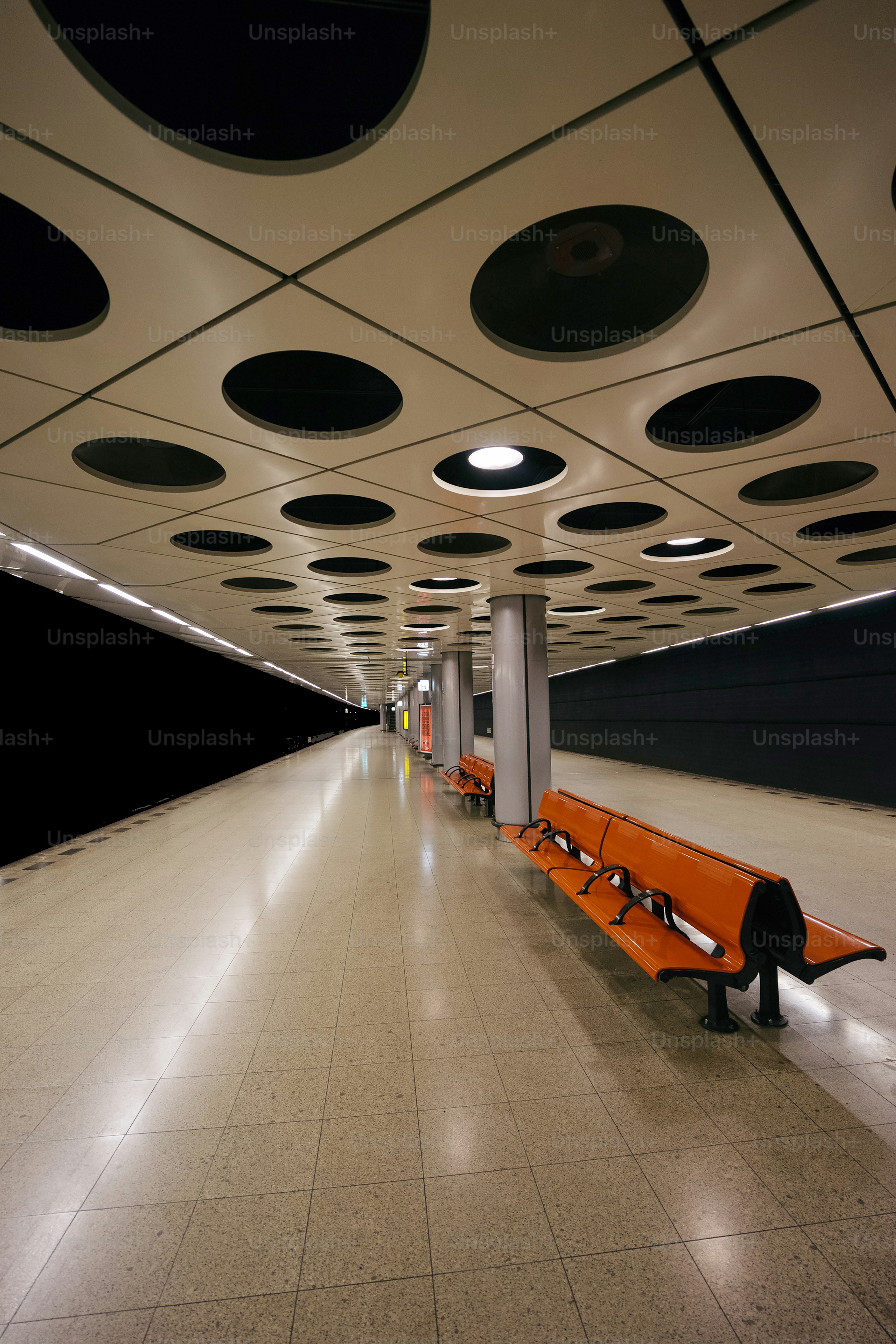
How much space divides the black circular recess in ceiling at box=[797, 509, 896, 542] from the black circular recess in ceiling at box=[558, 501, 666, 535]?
172 cm

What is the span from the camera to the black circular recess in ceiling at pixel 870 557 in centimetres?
725

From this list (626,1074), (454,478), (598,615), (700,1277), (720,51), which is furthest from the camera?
(598,615)

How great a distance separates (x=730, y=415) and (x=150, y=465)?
4.57 meters

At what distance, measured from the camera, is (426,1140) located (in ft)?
7.80

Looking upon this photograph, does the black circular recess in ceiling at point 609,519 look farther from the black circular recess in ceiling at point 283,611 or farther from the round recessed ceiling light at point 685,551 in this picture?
the black circular recess in ceiling at point 283,611

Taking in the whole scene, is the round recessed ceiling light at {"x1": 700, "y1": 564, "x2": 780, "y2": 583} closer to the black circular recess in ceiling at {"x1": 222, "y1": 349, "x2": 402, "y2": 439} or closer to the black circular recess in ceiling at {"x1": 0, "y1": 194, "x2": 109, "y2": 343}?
the black circular recess in ceiling at {"x1": 222, "y1": 349, "x2": 402, "y2": 439}

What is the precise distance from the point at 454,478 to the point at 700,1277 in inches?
189

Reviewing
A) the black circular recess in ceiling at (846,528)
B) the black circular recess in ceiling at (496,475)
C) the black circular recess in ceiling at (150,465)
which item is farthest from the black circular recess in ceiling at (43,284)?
the black circular recess in ceiling at (846,528)

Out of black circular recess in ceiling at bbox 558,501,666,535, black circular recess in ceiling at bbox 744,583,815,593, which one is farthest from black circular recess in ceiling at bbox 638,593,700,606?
black circular recess in ceiling at bbox 558,501,666,535

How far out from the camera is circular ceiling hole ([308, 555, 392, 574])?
754 centimetres

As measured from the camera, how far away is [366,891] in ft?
19.0

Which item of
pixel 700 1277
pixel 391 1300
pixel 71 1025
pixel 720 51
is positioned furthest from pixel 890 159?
pixel 71 1025

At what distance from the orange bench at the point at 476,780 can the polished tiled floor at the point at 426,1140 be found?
182 inches

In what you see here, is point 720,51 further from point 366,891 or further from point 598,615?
point 598,615
